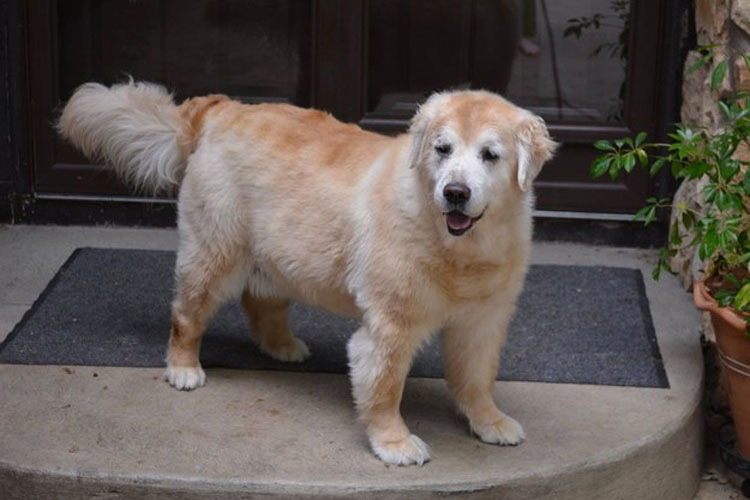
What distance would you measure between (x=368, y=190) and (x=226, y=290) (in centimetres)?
73

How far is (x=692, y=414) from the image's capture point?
4559 mm

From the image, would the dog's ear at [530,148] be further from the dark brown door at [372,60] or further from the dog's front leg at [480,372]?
the dark brown door at [372,60]

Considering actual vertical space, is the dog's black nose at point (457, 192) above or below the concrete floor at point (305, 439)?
above

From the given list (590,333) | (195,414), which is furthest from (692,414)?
(195,414)

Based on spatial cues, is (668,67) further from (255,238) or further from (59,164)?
(59,164)

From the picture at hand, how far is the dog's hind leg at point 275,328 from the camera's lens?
4871 millimetres

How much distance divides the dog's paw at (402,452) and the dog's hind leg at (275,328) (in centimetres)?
85

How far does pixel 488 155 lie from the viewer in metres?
3.85

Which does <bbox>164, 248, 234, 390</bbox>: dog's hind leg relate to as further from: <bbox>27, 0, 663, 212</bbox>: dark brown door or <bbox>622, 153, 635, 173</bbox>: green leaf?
<bbox>27, 0, 663, 212</bbox>: dark brown door

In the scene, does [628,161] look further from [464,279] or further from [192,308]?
[192,308]

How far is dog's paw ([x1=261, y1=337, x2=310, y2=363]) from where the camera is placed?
4883mm

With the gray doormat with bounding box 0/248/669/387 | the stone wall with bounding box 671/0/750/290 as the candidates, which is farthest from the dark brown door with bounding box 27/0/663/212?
the gray doormat with bounding box 0/248/669/387

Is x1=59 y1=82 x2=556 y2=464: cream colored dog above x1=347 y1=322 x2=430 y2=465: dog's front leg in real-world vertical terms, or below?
above

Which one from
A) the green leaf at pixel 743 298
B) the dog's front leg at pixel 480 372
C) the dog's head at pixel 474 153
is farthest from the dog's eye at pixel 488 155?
the green leaf at pixel 743 298
